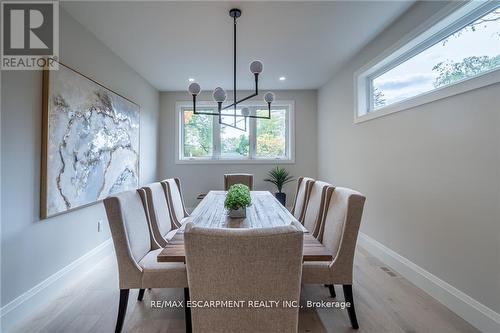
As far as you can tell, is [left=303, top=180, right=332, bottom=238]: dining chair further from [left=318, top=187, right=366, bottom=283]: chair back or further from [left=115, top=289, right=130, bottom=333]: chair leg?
[left=115, top=289, right=130, bottom=333]: chair leg

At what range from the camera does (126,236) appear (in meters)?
1.55

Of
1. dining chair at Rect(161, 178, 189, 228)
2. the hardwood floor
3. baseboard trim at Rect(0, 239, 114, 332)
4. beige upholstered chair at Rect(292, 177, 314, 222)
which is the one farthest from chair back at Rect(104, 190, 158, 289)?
beige upholstered chair at Rect(292, 177, 314, 222)

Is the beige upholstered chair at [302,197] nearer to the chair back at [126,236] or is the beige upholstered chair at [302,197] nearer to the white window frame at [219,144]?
the chair back at [126,236]

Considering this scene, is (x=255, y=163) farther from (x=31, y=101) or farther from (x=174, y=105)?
(x=31, y=101)

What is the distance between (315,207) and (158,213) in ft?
4.70

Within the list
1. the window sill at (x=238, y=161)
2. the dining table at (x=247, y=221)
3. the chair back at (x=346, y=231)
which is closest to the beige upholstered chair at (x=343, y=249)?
the chair back at (x=346, y=231)

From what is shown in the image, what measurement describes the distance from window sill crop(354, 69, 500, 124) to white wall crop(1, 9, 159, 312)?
3.37 m

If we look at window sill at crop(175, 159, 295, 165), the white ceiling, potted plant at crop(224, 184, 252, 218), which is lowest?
potted plant at crop(224, 184, 252, 218)

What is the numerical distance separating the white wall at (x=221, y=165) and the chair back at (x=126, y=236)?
3426mm

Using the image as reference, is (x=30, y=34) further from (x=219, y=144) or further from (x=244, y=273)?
(x=219, y=144)

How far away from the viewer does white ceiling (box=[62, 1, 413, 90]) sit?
231 cm

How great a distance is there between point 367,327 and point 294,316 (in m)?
1.04

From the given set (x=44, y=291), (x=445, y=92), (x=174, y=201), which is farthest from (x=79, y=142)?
(x=445, y=92)

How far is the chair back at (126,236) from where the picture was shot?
1522 millimetres
